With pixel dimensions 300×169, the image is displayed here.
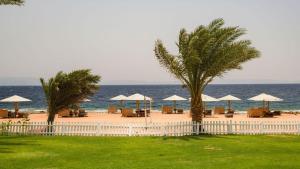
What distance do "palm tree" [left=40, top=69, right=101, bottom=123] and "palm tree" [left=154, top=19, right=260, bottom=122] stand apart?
15.5ft

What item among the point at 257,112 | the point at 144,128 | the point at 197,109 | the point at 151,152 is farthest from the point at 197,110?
the point at 257,112

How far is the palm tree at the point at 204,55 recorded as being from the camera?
19688 mm

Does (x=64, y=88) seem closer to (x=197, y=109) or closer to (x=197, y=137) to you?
(x=197, y=109)

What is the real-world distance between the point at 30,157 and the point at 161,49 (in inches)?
387

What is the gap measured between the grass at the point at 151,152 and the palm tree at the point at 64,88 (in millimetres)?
3927

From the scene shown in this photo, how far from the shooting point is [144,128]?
1923 centimetres

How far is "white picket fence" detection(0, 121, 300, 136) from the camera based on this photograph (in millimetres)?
19141

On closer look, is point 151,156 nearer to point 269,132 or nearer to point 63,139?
point 63,139

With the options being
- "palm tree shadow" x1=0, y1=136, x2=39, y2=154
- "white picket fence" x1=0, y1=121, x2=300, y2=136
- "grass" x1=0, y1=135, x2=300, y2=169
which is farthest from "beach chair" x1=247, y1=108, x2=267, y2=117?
"palm tree shadow" x1=0, y1=136, x2=39, y2=154

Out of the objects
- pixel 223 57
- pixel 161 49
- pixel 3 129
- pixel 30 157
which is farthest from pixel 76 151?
pixel 223 57

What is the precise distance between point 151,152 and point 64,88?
9.69m

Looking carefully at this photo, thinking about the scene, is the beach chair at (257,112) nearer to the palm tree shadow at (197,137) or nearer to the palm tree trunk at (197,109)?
the palm tree trunk at (197,109)

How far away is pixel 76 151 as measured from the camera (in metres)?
14.4

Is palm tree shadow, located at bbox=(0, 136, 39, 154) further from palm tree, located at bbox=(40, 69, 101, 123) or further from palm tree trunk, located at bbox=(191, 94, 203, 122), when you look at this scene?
palm tree trunk, located at bbox=(191, 94, 203, 122)
